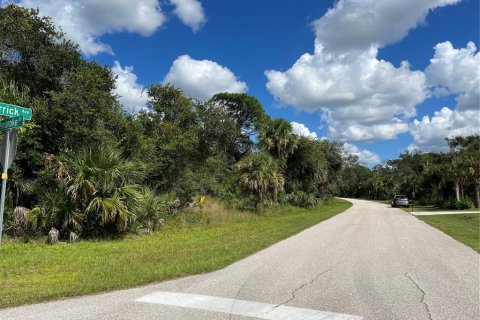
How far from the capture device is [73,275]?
777cm

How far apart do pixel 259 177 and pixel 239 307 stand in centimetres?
2094

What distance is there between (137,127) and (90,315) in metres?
13.4

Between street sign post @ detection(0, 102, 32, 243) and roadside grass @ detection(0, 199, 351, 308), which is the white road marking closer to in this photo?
roadside grass @ detection(0, 199, 351, 308)

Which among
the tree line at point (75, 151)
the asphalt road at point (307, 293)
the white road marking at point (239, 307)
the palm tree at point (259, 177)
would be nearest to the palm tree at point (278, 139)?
the palm tree at point (259, 177)

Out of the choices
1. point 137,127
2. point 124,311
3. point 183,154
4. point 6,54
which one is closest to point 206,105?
point 183,154

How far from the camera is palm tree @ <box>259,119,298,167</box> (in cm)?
3459

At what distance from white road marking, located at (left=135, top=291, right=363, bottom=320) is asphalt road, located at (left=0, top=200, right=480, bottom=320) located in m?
0.01

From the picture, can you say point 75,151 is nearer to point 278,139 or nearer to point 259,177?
point 259,177

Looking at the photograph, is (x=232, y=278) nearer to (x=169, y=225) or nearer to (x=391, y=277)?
(x=391, y=277)

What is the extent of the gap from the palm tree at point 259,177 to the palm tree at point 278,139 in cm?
636

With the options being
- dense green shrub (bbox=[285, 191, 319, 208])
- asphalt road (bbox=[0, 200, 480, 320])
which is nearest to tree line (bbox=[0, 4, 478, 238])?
asphalt road (bbox=[0, 200, 480, 320])

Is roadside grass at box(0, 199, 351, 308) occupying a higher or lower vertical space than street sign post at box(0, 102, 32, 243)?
lower

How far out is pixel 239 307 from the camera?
229 inches

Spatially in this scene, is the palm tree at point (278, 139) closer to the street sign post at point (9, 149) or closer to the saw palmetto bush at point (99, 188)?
the saw palmetto bush at point (99, 188)
